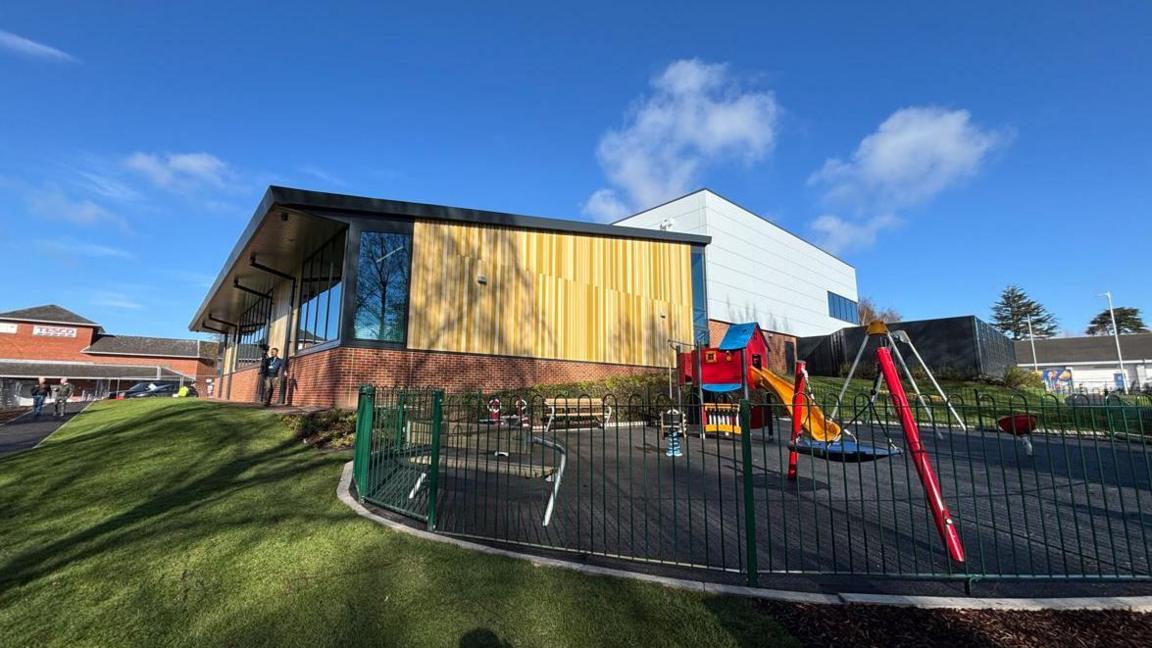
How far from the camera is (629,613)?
3.13 metres

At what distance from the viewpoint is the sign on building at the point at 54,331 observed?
55125 millimetres

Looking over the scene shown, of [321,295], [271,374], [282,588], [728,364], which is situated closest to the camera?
[282,588]

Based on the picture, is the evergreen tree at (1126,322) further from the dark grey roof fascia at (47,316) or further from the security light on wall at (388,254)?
the dark grey roof fascia at (47,316)

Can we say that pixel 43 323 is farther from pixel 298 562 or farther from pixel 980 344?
pixel 980 344

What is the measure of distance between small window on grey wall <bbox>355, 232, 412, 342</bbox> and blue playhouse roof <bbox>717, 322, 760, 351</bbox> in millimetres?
9025

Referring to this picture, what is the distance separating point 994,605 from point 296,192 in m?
14.3

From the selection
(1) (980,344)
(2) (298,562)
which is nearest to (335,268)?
(2) (298,562)

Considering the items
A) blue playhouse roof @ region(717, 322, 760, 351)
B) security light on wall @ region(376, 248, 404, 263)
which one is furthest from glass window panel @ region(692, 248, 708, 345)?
security light on wall @ region(376, 248, 404, 263)

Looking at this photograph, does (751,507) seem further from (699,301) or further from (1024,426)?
(699,301)

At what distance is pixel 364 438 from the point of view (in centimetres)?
590

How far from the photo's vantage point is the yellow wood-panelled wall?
1501cm

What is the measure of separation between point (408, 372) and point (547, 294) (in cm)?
565

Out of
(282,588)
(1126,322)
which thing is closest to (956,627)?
(282,588)

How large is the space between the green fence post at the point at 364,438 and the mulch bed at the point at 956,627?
4311 millimetres
